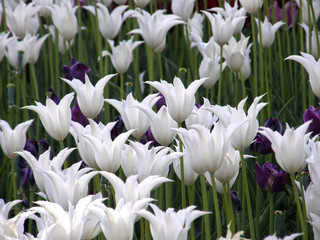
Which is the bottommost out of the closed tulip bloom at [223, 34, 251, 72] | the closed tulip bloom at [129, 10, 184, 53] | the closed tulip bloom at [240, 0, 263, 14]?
the closed tulip bloom at [223, 34, 251, 72]

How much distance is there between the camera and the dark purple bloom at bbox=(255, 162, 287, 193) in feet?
6.38

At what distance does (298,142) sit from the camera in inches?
62.7

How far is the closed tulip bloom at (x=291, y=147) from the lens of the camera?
159 centimetres

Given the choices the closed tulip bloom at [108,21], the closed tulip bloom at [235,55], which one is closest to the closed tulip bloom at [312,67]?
the closed tulip bloom at [235,55]

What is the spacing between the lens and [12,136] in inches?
81.4

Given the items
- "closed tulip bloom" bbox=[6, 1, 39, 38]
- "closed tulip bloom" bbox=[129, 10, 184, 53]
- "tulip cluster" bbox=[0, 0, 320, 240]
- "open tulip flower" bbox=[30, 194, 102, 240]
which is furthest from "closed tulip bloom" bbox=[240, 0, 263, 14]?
"open tulip flower" bbox=[30, 194, 102, 240]

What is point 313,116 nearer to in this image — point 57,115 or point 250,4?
point 250,4

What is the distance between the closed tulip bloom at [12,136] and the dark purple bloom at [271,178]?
2.62 feet

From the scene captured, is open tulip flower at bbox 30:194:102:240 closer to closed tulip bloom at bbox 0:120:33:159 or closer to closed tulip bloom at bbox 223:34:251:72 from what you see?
closed tulip bloom at bbox 0:120:33:159

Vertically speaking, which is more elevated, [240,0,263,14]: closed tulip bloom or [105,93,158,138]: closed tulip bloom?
[240,0,263,14]: closed tulip bloom

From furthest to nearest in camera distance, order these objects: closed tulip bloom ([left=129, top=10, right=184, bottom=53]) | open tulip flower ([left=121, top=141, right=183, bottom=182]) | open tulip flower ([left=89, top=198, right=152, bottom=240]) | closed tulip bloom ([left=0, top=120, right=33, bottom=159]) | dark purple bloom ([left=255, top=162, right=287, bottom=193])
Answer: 1. closed tulip bloom ([left=129, top=10, right=184, bottom=53])
2. closed tulip bloom ([left=0, top=120, right=33, bottom=159])
3. dark purple bloom ([left=255, top=162, right=287, bottom=193])
4. open tulip flower ([left=121, top=141, right=183, bottom=182])
5. open tulip flower ([left=89, top=198, right=152, bottom=240])

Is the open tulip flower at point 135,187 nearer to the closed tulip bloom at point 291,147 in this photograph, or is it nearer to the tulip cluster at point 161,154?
the tulip cluster at point 161,154

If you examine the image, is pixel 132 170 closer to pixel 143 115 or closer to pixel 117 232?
pixel 143 115

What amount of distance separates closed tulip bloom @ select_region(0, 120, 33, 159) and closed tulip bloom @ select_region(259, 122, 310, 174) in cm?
87
